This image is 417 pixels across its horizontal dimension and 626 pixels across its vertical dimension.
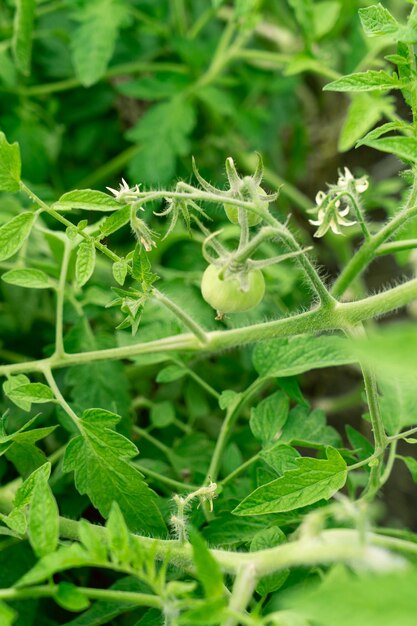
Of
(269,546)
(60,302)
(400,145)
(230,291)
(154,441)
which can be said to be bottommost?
(154,441)

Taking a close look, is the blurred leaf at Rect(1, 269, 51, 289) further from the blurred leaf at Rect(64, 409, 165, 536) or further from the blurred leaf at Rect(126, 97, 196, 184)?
the blurred leaf at Rect(126, 97, 196, 184)

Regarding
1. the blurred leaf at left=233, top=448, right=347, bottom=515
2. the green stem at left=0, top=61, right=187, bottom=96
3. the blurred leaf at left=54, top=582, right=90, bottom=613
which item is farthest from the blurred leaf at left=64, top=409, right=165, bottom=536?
the green stem at left=0, top=61, right=187, bottom=96

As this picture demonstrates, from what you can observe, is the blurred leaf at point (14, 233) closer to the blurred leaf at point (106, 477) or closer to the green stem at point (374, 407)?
the blurred leaf at point (106, 477)

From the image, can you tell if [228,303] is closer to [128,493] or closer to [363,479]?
[128,493]

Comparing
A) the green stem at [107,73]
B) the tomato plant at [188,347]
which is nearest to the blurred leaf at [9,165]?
the tomato plant at [188,347]

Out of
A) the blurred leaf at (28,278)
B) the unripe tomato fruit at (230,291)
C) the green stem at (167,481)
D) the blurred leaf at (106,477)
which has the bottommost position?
the green stem at (167,481)

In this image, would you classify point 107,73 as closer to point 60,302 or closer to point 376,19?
point 60,302

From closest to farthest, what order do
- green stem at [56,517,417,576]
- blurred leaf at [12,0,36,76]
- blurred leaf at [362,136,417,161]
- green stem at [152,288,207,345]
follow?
green stem at [56,517,417,576] → blurred leaf at [362,136,417,161] → green stem at [152,288,207,345] → blurred leaf at [12,0,36,76]

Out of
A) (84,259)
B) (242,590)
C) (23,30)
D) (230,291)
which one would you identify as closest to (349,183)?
(230,291)
